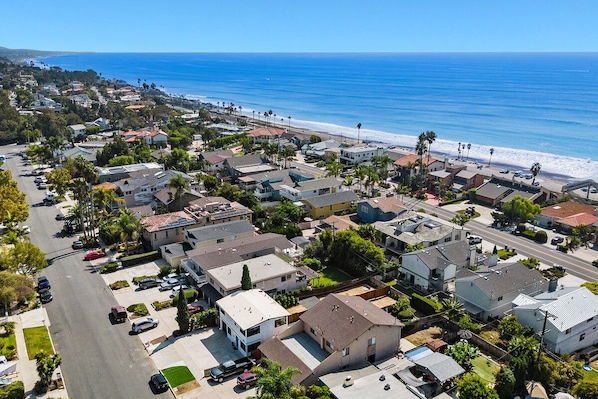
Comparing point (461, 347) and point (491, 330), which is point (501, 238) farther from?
point (461, 347)

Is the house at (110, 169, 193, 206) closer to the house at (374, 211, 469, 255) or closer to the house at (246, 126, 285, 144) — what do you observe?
the house at (374, 211, 469, 255)

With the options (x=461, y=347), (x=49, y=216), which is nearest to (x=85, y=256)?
(x=49, y=216)

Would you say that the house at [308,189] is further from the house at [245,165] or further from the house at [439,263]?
the house at [439,263]

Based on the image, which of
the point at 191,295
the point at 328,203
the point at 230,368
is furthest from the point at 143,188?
the point at 230,368

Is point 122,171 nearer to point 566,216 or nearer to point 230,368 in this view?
point 230,368

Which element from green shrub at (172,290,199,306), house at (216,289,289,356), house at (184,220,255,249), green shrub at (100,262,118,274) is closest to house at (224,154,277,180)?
house at (184,220,255,249)

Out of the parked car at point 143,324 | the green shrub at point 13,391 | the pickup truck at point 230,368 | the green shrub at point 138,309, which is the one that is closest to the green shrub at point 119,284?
the green shrub at point 138,309
